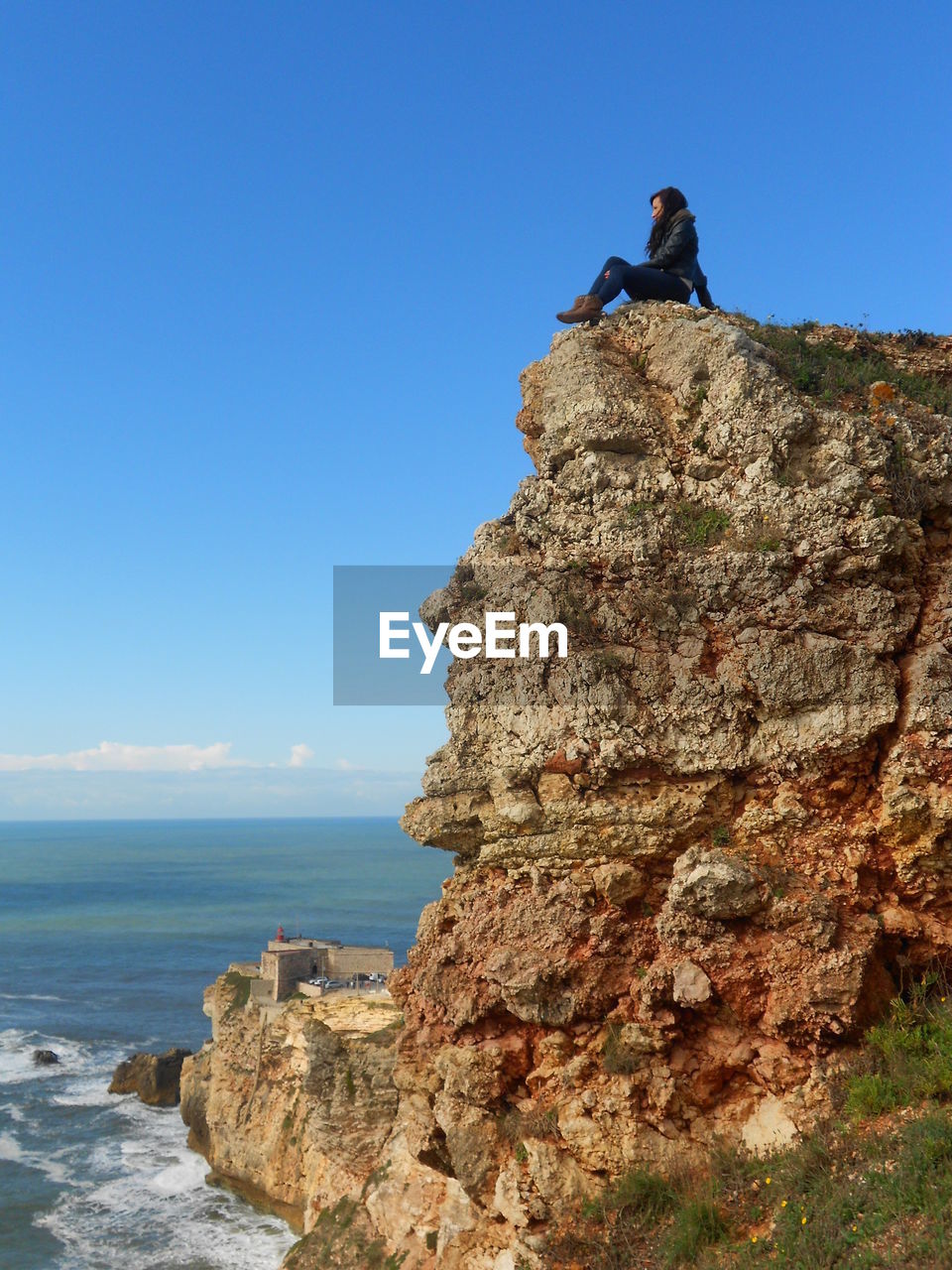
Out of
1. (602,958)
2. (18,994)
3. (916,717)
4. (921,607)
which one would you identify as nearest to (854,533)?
(921,607)

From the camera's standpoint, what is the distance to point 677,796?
317 inches

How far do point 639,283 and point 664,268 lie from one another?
43 centimetres

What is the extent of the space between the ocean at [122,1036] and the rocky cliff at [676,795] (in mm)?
19341

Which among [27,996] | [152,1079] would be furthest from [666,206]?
[27,996]

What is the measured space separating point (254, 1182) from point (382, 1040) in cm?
1461

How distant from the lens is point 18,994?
57.5m

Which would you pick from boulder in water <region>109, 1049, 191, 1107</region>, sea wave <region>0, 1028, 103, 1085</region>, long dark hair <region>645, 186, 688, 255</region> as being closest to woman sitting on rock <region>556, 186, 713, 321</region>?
long dark hair <region>645, 186, 688, 255</region>

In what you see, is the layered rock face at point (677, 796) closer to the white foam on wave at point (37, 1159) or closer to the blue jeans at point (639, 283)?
the blue jeans at point (639, 283)

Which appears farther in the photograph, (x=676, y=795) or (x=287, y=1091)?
(x=287, y=1091)

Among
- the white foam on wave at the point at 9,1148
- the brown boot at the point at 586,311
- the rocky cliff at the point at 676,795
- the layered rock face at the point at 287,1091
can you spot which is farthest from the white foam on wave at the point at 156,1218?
the brown boot at the point at 586,311

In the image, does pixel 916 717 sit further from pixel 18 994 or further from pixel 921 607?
pixel 18 994

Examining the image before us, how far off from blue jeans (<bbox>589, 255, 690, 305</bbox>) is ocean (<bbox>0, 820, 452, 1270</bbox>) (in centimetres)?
2303

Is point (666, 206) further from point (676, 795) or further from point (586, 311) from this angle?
point (676, 795)

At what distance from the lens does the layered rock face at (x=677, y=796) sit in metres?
7.42
